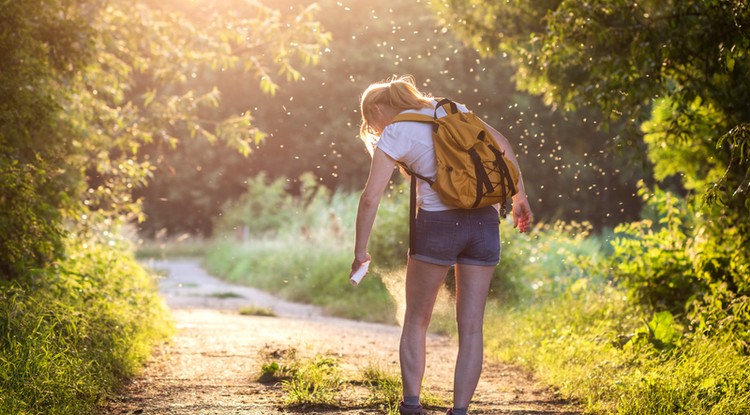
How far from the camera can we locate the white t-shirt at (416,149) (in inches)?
176

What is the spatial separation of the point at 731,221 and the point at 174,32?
24.0 ft

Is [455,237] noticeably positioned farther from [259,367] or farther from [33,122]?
[33,122]

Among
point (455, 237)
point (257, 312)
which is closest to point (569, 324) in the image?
point (455, 237)

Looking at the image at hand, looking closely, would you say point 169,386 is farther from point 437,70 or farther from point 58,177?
point 437,70

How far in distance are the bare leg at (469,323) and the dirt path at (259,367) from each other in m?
0.79

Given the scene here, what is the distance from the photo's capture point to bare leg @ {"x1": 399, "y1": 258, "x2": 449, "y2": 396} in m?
4.61

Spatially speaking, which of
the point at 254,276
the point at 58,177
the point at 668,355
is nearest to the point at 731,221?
the point at 668,355

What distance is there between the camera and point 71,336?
20.1 ft

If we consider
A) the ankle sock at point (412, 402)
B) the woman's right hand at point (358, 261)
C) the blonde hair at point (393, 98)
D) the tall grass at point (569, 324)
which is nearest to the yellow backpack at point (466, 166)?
the blonde hair at point (393, 98)

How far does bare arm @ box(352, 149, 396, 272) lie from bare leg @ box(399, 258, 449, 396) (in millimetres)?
275

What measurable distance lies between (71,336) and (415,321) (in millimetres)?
2689

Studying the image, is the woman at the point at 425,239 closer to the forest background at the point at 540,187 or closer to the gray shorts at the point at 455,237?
the gray shorts at the point at 455,237

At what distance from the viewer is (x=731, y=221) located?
724cm

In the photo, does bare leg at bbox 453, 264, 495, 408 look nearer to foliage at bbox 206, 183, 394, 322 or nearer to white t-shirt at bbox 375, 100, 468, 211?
white t-shirt at bbox 375, 100, 468, 211
